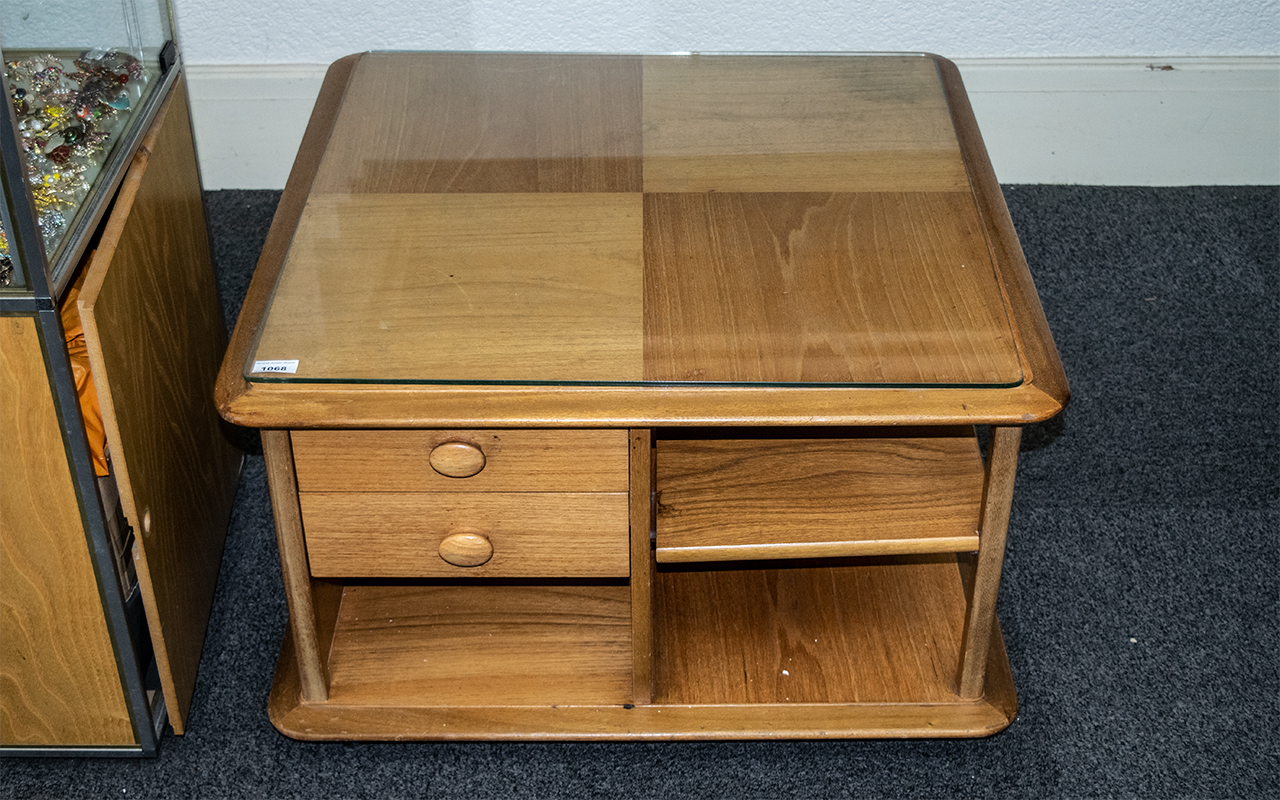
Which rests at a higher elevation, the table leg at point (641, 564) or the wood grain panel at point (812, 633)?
the table leg at point (641, 564)

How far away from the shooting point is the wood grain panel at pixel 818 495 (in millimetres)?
1173

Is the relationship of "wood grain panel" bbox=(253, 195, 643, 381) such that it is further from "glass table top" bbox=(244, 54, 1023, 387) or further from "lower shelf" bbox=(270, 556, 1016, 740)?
"lower shelf" bbox=(270, 556, 1016, 740)

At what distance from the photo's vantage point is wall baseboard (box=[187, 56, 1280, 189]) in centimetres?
211

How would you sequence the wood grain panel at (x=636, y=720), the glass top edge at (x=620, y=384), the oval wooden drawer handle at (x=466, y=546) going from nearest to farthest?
1. the glass top edge at (x=620, y=384)
2. the oval wooden drawer handle at (x=466, y=546)
3. the wood grain panel at (x=636, y=720)

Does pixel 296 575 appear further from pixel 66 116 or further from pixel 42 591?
pixel 66 116

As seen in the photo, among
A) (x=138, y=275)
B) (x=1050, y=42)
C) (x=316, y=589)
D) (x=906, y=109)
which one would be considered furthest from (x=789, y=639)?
(x=1050, y=42)

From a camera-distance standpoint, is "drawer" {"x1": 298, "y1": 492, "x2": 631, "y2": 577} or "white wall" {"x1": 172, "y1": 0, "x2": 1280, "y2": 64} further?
"white wall" {"x1": 172, "y1": 0, "x2": 1280, "y2": 64}

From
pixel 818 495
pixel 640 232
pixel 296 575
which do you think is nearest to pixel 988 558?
pixel 818 495

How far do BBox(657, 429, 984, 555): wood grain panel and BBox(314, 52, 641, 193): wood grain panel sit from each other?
0.29 metres

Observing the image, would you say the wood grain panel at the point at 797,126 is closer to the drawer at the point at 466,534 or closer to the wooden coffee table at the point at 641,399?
the wooden coffee table at the point at 641,399

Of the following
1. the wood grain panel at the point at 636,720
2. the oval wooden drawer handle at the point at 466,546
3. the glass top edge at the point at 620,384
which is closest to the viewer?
the glass top edge at the point at 620,384

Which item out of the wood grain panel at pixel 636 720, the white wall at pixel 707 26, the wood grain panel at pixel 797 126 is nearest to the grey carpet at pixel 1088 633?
the wood grain panel at pixel 636 720

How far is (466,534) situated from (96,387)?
33 centimetres

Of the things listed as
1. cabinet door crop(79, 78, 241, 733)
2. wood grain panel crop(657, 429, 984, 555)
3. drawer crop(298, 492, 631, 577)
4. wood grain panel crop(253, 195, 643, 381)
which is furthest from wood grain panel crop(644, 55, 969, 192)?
cabinet door crop(79, 78, 241, 733)
